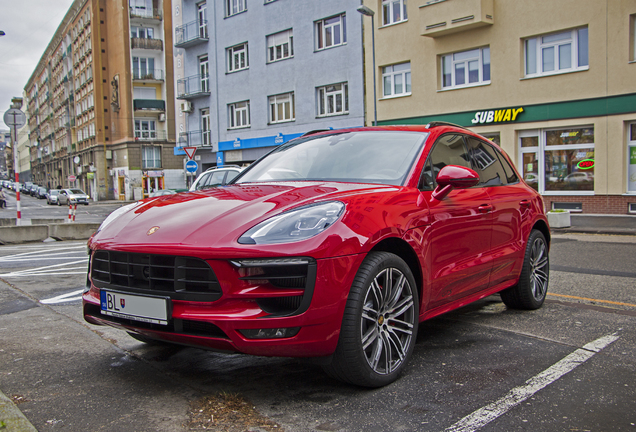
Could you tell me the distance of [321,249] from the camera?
2.85m

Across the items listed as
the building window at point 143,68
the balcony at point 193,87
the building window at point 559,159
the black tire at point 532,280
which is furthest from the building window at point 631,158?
the building window at point 143,68

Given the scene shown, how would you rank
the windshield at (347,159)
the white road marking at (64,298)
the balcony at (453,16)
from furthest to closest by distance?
the balcony at (453,16), the white road marking at (64,298), the windshield at (347,159)

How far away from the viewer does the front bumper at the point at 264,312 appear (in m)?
2.82

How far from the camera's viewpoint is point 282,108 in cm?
3022

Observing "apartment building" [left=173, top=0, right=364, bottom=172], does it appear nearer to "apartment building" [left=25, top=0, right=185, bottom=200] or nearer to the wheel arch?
"apartment building" [left=25, top=0, right=185, bottom=200]

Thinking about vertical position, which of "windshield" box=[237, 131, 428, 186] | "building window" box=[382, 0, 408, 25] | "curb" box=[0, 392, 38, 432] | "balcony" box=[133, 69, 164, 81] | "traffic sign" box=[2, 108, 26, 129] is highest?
"balcony" box=[133, 69, 164, 81]

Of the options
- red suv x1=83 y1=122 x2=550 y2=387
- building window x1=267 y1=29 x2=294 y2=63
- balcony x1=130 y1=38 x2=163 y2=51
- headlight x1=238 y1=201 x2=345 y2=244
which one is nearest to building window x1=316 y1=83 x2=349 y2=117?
building window x1=267 y1=29 x2=294 y2=63

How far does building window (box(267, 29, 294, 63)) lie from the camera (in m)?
29.5

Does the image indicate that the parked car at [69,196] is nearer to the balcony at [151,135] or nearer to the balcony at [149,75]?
the balcony at [151,135]

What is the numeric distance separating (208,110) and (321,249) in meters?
35.5

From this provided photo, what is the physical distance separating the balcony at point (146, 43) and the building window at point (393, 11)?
3504 cm

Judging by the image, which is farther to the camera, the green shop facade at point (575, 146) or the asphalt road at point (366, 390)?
the green shop facade at point (575, 146)

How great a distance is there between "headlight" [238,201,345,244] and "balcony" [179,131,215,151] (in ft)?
112

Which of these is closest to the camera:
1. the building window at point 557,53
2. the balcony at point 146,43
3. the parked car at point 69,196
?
the building window at point 557,53
